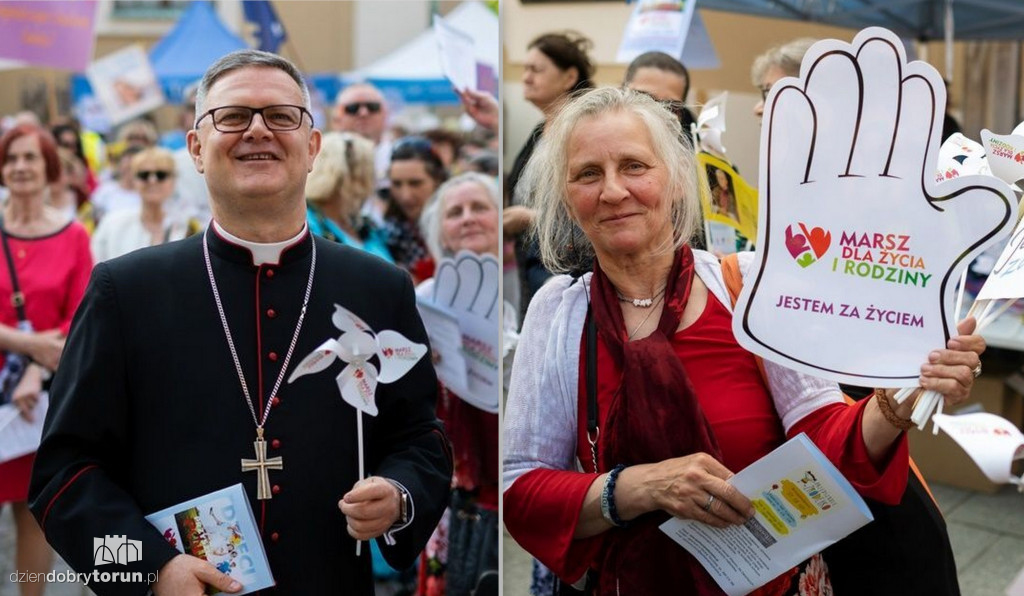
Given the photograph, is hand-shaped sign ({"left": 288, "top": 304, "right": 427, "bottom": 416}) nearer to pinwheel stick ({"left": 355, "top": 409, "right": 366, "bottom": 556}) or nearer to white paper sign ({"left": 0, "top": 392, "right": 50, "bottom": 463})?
pinwheel stick ({"left": 355, "top": 409, "right": 366, "bottom": 556})

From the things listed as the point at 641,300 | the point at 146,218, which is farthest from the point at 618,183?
the point at 146,218

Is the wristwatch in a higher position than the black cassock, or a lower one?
lower

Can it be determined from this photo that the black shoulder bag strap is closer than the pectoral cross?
No

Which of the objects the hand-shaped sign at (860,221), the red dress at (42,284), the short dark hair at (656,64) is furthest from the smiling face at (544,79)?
the hand-shaped sign at (860,221)

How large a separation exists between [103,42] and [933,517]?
72.8 ft

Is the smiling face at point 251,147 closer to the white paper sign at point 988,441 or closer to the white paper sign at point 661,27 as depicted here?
the white paper sign at point 988,441

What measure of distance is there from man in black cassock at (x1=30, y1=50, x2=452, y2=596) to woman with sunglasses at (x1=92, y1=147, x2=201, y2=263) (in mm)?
3385

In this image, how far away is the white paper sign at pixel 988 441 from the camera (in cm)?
220

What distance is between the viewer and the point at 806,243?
1.88m

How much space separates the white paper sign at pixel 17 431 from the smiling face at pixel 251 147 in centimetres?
228

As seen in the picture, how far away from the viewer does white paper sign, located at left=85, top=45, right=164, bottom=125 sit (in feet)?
24.3

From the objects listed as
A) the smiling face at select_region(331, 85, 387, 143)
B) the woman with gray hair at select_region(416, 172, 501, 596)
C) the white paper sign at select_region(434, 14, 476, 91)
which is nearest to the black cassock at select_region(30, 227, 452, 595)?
the woman with gray hair at select_region(416, 172, 501, 596)

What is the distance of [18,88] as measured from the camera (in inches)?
814

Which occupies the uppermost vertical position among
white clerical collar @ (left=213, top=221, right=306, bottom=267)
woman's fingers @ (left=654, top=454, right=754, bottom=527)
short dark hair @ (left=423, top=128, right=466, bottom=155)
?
short dark hair @ (left=423, top=128, right=466, bottom=155)
